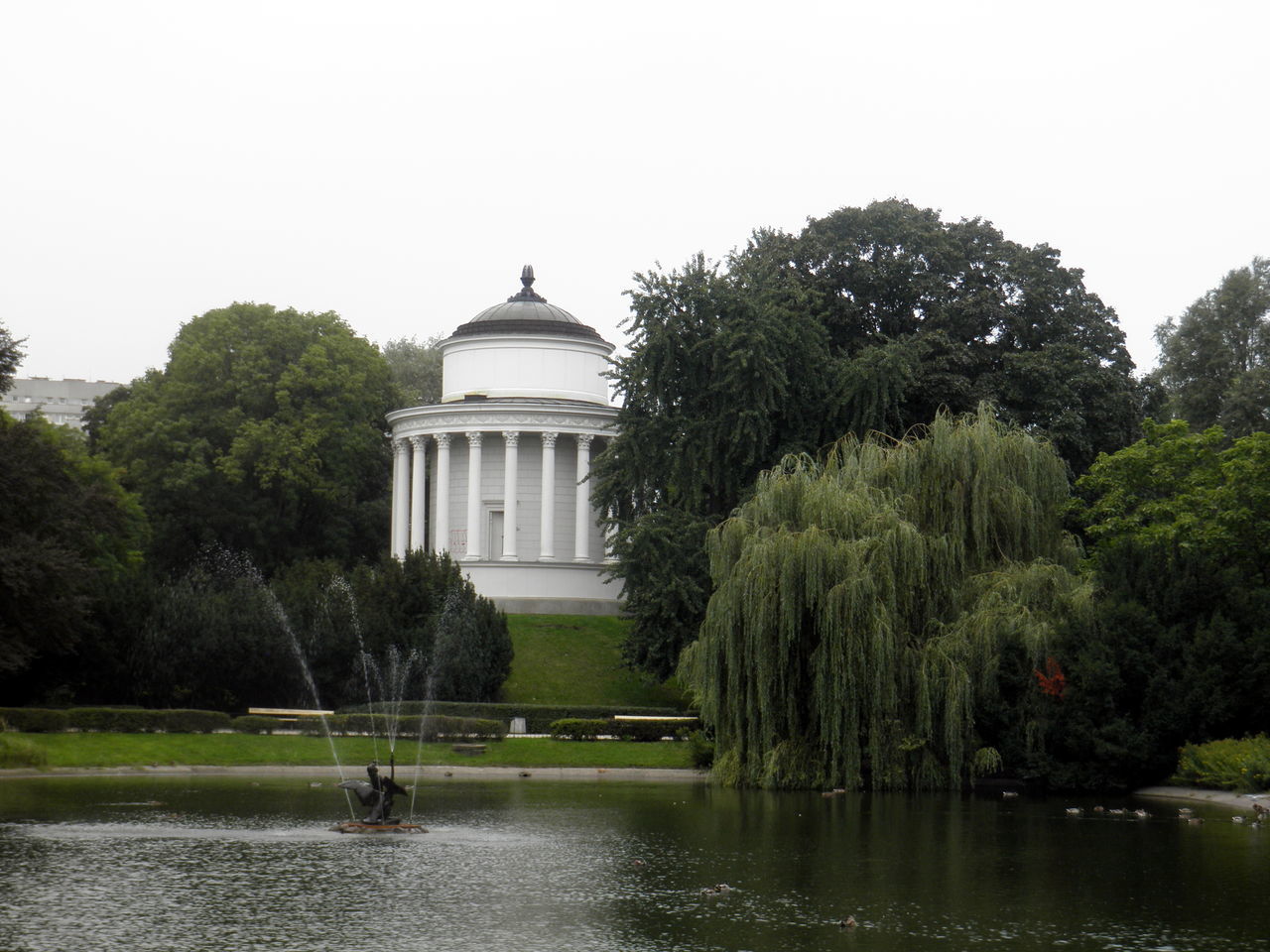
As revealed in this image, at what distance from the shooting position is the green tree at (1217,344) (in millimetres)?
76000

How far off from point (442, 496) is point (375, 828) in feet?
144

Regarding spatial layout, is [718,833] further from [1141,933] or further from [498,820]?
[1141,933]

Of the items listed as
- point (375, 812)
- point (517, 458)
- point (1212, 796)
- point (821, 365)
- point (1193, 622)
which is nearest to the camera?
point (375, 812)

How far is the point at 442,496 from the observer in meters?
70.9

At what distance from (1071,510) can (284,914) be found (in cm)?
3591

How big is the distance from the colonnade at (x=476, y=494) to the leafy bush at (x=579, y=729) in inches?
789

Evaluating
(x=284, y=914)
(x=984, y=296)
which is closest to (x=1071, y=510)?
(x=984, y=296)

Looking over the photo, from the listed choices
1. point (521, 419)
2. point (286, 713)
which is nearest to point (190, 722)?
point (286, 713)

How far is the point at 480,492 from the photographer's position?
2783 inches

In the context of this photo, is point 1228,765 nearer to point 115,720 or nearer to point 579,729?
point 579,729

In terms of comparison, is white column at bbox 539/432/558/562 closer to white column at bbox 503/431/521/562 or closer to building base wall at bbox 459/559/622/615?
building base wall at bbox 459/559/622/615

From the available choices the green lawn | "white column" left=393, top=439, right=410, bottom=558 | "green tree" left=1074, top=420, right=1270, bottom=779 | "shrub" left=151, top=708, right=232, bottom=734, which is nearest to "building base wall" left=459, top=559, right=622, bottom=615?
the green lawn

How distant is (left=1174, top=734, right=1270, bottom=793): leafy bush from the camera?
115 feet

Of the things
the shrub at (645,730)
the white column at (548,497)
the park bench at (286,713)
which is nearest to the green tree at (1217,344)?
the white column at (548,497)
